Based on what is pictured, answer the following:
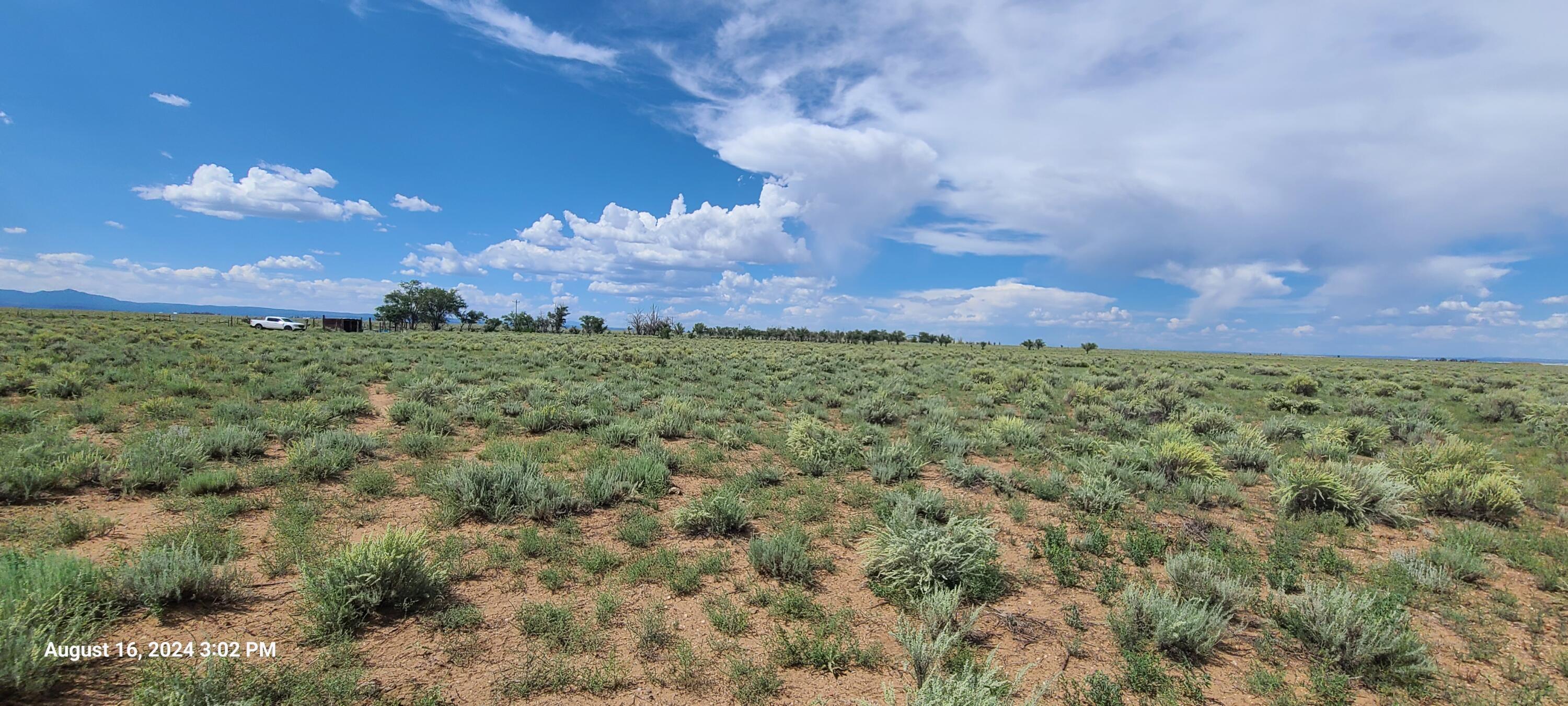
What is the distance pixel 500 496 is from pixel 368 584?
7.26 feet

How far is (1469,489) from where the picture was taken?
7.39 m

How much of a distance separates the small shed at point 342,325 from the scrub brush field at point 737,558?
2027 inches

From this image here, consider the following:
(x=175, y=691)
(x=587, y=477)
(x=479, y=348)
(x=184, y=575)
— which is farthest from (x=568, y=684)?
(x=479, y=348)

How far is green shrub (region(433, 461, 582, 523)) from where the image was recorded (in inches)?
245

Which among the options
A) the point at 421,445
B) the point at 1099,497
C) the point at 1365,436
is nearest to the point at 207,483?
the point at 421,445

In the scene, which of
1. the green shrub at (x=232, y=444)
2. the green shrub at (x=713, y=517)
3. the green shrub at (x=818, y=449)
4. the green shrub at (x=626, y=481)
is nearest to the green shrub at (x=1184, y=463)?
the green shrub at (x=818, y=449)

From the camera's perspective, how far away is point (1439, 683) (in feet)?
12.8

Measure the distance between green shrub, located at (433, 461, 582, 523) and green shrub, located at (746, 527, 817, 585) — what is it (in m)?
2.52

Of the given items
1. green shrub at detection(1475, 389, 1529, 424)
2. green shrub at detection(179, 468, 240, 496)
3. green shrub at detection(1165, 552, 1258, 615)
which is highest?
green shrub at detection(1475, 389, 1529, 424)

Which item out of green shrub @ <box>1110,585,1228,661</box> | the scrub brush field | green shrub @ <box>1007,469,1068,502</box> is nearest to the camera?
the scrub brush field

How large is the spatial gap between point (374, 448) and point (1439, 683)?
472 inches

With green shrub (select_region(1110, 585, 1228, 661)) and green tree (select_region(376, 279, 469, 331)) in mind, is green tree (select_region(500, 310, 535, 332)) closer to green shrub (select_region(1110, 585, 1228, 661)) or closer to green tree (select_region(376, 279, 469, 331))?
green tree (select_region(376, 279, 469, 331))

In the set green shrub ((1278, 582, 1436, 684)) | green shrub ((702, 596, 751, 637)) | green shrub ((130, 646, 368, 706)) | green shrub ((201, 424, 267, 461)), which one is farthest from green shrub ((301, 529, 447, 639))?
green shrub ((1278, 582, 1436, 684))

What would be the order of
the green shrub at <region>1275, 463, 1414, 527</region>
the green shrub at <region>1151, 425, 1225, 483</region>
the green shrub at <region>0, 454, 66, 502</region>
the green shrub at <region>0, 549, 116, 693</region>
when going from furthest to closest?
the green shrub at <region>1151, 425, 1225, 483</region> < the green shrub at <region>1275, 463, 1414, 527</region> < the green shrub at <region>0, 454, 66, 502</region> < the green shrub at <region>0, 549, 116, 693</region>
